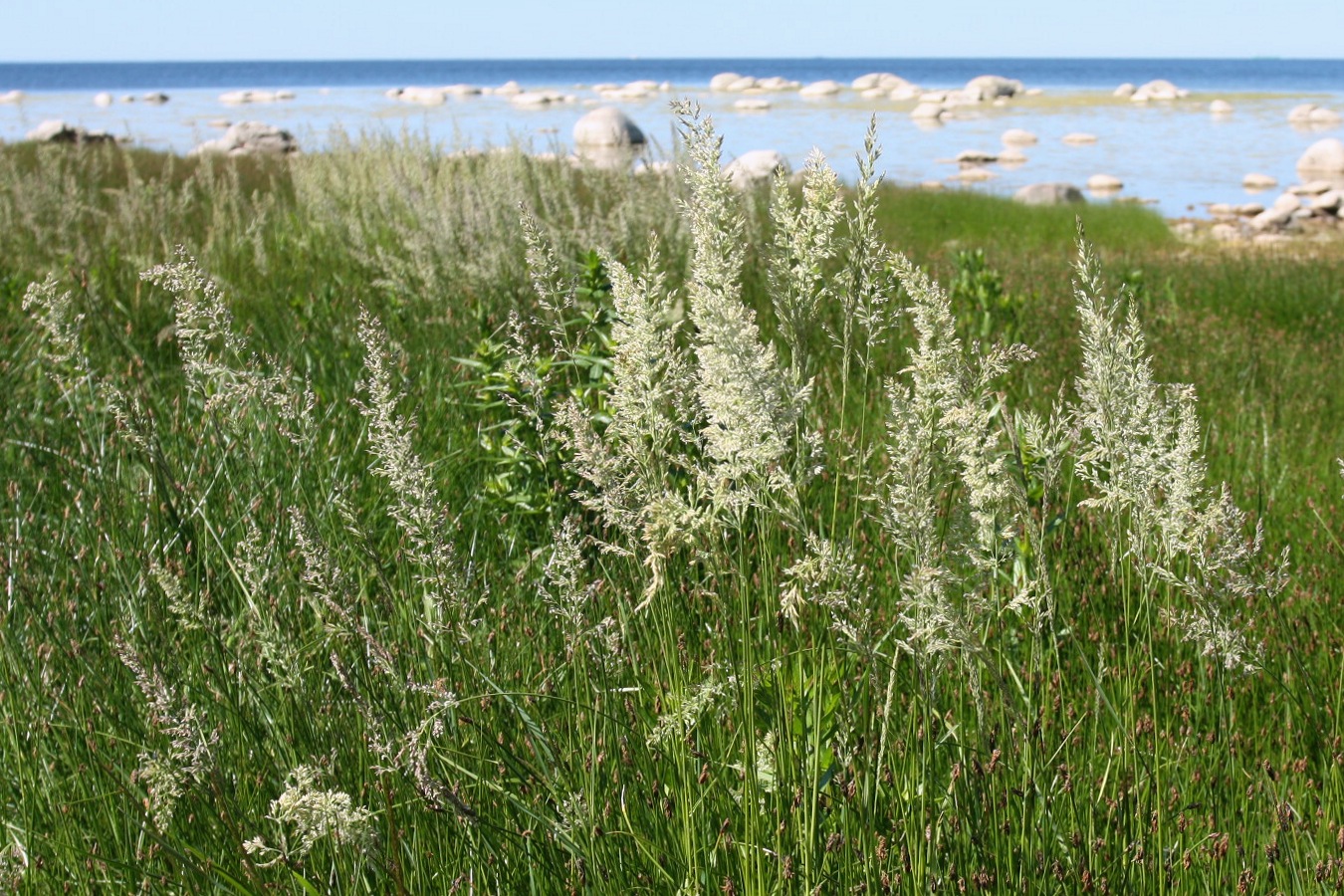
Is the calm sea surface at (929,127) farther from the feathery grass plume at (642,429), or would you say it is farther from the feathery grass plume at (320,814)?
the feathery grass plume at (320,814)

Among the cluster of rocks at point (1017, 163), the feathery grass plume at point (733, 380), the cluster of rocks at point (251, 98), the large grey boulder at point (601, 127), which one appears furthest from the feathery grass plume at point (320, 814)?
the cluster of rocks at point (251, 98)

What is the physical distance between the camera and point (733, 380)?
1550mm

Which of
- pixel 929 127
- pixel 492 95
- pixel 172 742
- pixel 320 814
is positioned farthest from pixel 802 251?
pixel 492 95

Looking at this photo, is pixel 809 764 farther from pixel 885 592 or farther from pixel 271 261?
pixel 271 261

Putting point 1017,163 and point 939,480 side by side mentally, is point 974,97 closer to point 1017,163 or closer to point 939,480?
point 1017,163

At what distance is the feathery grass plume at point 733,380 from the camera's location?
60.7 inches

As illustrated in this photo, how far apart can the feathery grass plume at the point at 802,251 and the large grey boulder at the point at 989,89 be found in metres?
75.8

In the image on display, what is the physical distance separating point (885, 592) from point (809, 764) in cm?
172

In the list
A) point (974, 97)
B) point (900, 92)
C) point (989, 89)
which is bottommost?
point (974, 97)

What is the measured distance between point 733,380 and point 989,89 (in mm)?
80654

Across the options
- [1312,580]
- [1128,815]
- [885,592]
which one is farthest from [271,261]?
[1128,815]

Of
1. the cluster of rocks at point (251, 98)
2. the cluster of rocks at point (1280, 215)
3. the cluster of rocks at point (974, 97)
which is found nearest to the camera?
the cluster of rocks at point (1280, 215)

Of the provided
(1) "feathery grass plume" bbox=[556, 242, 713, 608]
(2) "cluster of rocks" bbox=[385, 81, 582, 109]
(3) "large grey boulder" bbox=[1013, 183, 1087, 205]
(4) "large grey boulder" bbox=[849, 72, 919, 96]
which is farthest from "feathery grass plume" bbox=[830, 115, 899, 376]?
(4) "large grey boulder" bbox=[849, 72, 919, 96]

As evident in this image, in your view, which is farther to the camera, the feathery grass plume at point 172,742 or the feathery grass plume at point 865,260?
the feathery grass plume at point 865,260
